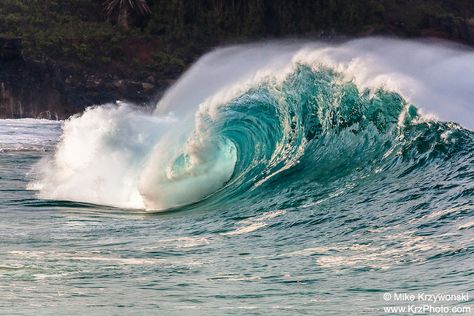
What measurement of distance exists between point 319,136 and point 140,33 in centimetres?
5626

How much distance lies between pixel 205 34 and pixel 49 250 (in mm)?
63036

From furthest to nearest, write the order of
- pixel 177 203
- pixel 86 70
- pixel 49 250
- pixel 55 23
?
pixel 55 23
pixel 86 70
pixel 177 203
pixel 49 250

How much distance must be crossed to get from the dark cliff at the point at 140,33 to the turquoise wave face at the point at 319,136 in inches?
1548

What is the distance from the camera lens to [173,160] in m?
15.2

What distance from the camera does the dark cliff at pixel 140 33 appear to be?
58.7m

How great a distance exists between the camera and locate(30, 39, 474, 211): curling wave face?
14.0 meters

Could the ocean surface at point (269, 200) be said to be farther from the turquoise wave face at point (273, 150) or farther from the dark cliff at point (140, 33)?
the dark cliff at point (140, 33)

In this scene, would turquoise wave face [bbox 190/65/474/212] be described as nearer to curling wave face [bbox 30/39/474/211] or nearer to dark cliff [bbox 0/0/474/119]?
curling wave face [bbox 30/39/474/211]

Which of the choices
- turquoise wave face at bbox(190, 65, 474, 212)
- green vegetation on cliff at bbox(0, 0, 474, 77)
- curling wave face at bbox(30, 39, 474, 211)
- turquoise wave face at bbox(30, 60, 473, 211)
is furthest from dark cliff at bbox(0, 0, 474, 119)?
turquoise wave face at bbox(190, 65, 474, 212)

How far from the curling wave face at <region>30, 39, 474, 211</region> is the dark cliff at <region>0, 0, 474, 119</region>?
38.7 metres

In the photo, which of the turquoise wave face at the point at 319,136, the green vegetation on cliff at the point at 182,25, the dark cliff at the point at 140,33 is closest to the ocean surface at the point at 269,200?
the turquoise wave face at the point at 319,136

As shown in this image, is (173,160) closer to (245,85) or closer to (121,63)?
(245,85)

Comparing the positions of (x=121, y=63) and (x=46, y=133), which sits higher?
(x=121, y=63)

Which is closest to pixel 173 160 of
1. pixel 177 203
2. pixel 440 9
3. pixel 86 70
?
pixel 177 203
